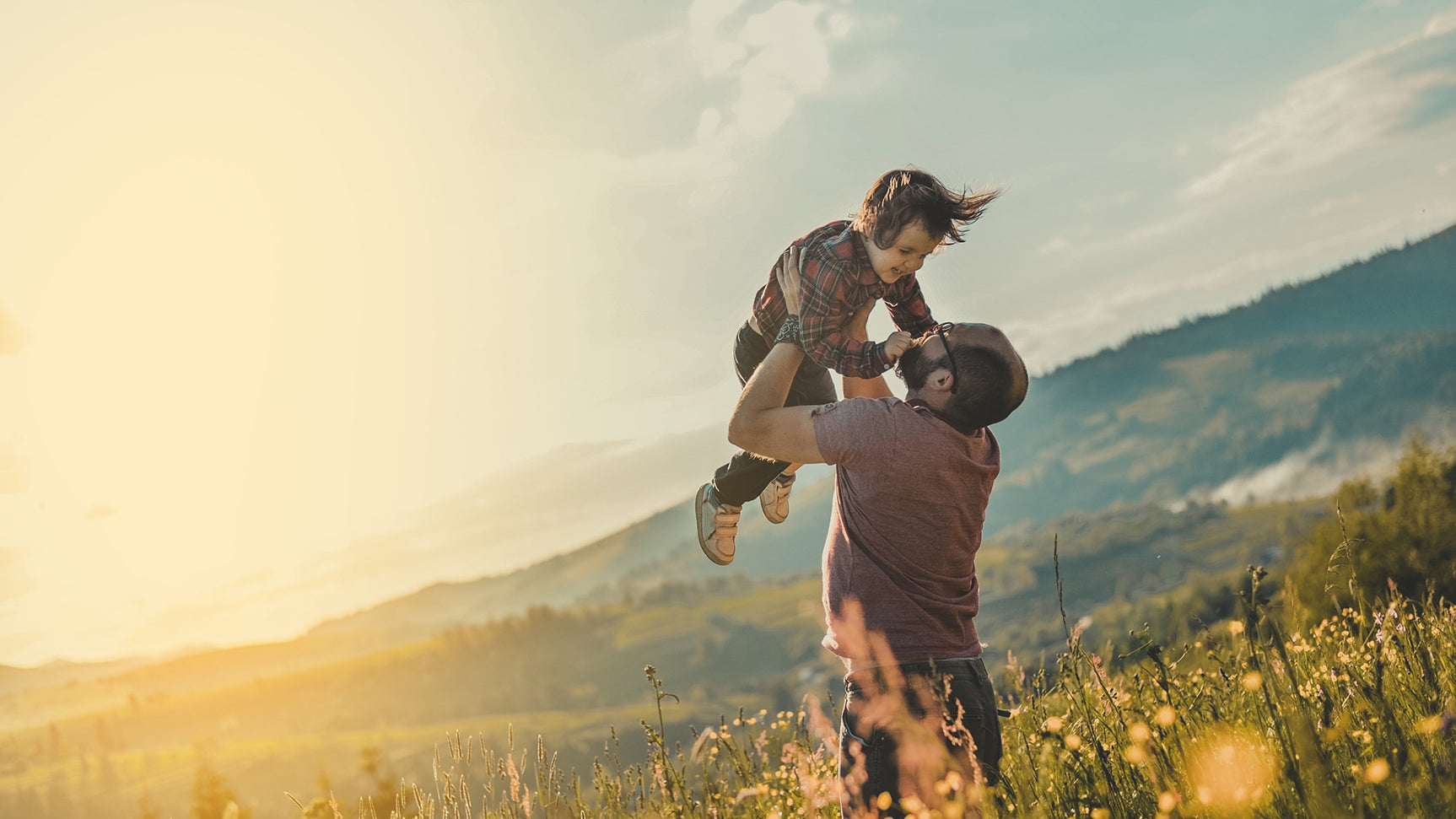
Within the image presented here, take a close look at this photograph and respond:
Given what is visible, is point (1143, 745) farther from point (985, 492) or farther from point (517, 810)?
point (517, 810)

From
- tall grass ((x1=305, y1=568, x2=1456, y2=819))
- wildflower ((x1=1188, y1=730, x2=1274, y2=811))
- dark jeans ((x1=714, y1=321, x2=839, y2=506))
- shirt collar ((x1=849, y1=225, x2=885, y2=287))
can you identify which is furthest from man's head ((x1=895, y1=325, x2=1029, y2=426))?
dark jeans ((x1=714, y1=321, x2=839, y2=506))

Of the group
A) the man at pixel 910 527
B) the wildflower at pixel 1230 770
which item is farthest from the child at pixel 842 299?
the wildflower at pixel 1230 770

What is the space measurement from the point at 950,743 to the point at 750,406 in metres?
1.54

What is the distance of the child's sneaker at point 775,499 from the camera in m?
6.39

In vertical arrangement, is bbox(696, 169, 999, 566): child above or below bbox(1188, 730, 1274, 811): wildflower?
above

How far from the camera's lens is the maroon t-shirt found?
3539 mm

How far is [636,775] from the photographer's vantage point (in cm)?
507

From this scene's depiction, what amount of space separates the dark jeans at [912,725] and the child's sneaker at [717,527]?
240 cm

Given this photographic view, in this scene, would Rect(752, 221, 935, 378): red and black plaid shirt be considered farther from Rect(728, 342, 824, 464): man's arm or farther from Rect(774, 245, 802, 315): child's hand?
Rect(728, 342, 824, 464): man's arm

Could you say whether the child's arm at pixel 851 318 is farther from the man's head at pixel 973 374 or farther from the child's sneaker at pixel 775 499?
the child's sneaker at pixel 775 499

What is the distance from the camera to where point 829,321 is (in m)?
4.98

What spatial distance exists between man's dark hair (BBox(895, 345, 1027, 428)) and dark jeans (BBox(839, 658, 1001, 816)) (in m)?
0.97

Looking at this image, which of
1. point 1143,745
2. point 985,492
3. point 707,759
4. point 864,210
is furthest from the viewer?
point 864,210

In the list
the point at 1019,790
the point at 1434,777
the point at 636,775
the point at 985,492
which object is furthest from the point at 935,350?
the point at 636,775
